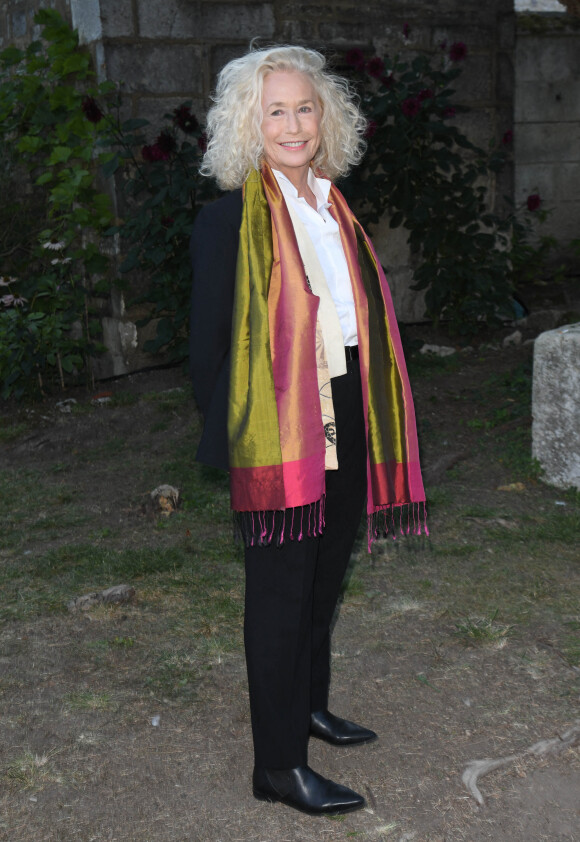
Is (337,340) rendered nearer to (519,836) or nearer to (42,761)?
(519,836)

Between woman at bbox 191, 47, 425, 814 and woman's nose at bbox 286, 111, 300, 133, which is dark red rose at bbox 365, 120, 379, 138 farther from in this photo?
woman's nose at bbox 286, 111, 300, 133

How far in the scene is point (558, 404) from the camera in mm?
4594

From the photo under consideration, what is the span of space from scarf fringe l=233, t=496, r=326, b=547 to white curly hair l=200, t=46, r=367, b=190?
0.84 meters

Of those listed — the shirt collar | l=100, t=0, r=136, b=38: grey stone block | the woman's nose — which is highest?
l=100, t=0, r=136, b=38: grey stone block

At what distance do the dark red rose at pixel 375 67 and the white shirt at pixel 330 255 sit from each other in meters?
4.44

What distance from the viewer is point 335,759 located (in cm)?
270

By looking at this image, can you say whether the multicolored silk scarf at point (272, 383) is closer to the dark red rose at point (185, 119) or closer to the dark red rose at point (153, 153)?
the dark red rose at point (185, 119)

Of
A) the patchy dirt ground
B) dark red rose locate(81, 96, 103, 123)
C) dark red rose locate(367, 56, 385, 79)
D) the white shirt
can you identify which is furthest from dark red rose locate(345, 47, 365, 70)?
the white shirt

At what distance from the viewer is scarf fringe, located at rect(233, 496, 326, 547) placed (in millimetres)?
2297

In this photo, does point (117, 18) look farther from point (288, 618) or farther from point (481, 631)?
point (288, 618)

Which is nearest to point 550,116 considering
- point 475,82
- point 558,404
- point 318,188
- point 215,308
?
point 475,82

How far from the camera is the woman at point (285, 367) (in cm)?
226

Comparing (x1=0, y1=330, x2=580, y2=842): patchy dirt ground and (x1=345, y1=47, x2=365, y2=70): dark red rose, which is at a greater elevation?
(x1=345, y1=47, x2=365, y2=70): dark red rose

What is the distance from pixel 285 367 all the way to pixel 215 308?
0.22 meters
